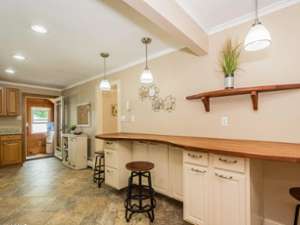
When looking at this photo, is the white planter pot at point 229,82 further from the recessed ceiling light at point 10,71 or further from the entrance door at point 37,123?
the entrance door at point 37,123

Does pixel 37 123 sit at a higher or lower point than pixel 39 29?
lower

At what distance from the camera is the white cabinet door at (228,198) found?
1506mm

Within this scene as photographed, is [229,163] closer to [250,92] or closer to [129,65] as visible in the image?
[250,92]

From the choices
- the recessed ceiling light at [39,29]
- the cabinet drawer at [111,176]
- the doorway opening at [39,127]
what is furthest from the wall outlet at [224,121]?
the doorway opening at [39,127]

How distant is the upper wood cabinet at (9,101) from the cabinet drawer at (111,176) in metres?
3.82

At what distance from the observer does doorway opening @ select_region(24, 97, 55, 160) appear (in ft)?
22.3

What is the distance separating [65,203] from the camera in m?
2.60

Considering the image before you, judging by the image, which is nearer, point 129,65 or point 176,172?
point 176,172

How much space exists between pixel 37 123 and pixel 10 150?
2.49m

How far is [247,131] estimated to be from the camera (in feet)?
6.54

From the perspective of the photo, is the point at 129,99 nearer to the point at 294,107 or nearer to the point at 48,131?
the point at 294,107

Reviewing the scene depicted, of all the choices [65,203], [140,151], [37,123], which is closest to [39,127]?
[37,123]

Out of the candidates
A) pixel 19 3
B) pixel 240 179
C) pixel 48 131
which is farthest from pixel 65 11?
pixel 48 131

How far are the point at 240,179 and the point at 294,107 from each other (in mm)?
923
